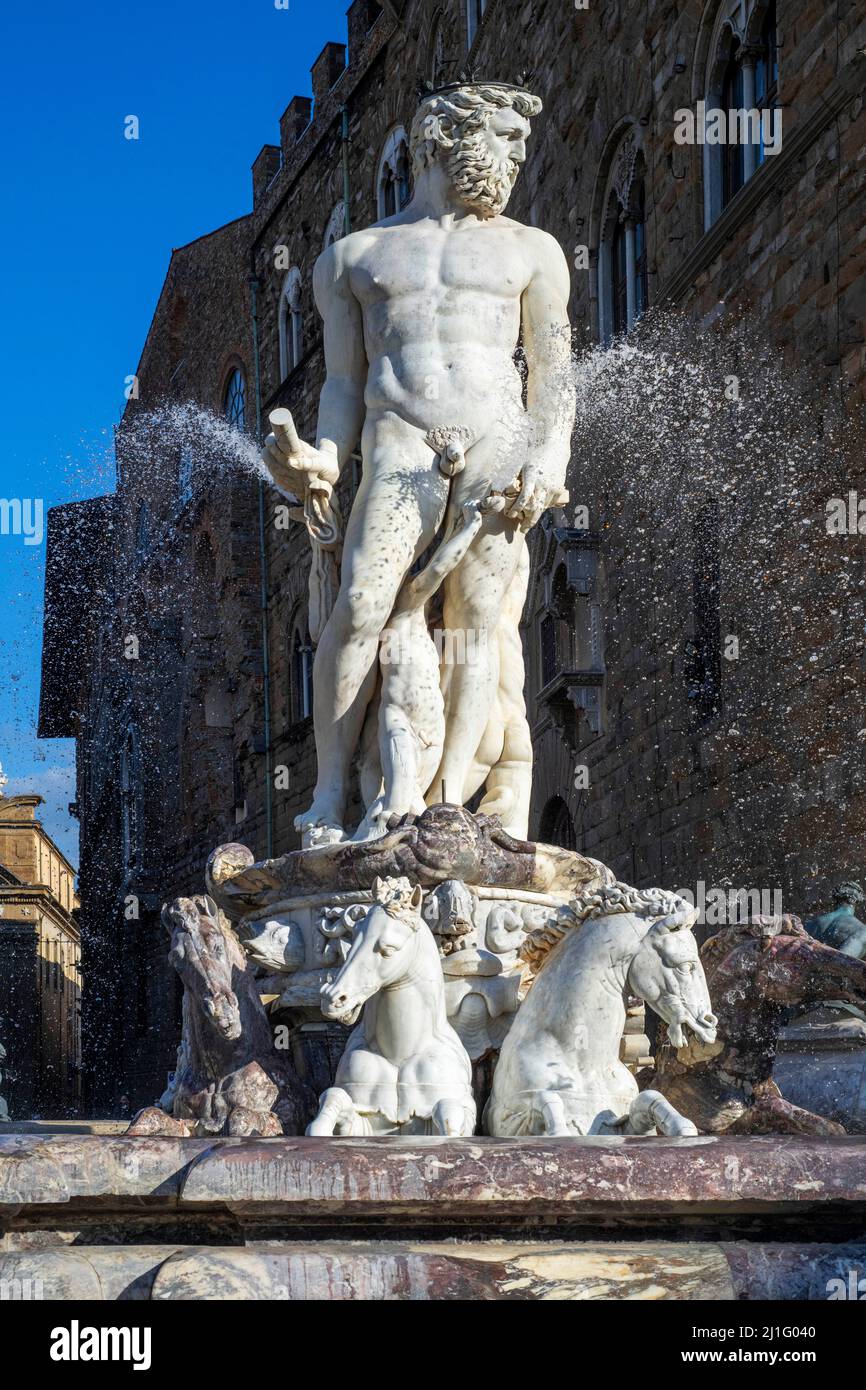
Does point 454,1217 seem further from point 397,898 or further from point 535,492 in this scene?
point 535,492

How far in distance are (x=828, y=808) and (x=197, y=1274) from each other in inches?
311

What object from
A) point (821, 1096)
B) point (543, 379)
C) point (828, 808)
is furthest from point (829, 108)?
point (821, 1096)

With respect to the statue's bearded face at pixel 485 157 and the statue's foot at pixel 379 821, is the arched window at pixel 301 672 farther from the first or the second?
the statue's foot at pixel 379 821

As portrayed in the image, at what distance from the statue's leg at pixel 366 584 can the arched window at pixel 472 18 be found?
16.8 metres

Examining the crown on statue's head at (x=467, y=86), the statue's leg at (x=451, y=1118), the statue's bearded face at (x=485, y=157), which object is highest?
the crown on statue's head at (x=467, y=86)

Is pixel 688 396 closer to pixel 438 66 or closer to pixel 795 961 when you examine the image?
pixel 795 961

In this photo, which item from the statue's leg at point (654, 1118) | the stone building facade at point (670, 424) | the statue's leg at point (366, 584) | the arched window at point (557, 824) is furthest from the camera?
the arched window at point (557, 824)

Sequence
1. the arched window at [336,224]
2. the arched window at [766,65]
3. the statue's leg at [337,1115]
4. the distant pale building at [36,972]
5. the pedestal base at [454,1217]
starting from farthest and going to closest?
the distant pale building at [36,972]
the arched window at [336,224]
the arched window at [766,65]
the statue's leg at [337,1115]
the pedestal base at [454,1217]

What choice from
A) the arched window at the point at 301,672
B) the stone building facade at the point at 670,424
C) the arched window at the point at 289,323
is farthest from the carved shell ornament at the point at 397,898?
the arched window at the point at 289,323

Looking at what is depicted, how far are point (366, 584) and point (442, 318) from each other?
40.2 inches

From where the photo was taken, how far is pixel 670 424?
48.9ft

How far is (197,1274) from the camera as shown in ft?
12.8

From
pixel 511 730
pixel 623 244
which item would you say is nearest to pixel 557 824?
pixel 623 244

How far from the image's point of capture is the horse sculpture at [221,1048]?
5.41 meters
